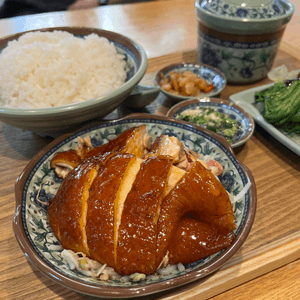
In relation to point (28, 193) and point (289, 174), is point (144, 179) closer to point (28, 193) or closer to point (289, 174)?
point (28, 193)

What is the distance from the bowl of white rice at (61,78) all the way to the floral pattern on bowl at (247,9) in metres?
0.81

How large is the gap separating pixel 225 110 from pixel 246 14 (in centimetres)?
81

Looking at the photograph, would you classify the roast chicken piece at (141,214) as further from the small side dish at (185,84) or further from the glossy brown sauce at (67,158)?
the small side dish at (185,84)

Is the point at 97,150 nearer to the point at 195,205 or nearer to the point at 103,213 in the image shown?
the point at 103,213

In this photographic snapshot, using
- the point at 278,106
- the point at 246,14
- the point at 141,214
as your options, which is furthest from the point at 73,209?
the point at 246,14

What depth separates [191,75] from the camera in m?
2.36

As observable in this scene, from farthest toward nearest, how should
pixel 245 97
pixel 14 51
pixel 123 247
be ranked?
pixel 245 97
pixel 14 51
pixel 123 247

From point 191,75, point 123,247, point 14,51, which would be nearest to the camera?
point 123,247

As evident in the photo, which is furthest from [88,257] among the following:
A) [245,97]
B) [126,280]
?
[245,97]

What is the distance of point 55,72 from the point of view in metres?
1.79

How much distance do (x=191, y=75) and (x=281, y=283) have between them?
1.71 meters

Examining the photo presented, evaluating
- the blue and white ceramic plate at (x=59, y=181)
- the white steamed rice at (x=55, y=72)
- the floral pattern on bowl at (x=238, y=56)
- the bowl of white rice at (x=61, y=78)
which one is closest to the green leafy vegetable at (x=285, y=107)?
the floral pattern on bowl at (x=238, y=56)

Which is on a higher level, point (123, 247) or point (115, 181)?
point (115, 181)

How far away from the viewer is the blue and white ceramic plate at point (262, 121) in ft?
5.74
